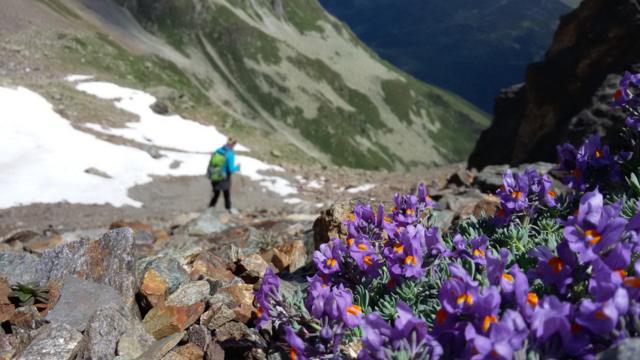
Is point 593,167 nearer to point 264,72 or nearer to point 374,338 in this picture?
point 374,338

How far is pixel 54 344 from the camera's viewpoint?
16.4ft

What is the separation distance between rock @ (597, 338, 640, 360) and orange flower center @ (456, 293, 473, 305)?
2.25ft

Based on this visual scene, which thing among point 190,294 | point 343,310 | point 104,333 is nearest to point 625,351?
point 343,310

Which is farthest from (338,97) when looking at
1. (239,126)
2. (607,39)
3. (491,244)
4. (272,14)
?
(491,244)

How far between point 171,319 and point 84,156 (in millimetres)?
24030

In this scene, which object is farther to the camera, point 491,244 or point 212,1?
point 212,1

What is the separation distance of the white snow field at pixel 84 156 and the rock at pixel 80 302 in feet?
57.0

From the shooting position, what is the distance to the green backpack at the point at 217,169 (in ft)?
67.7

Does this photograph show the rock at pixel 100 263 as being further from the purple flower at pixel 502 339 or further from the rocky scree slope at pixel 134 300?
the purple flower at pixel 502 339

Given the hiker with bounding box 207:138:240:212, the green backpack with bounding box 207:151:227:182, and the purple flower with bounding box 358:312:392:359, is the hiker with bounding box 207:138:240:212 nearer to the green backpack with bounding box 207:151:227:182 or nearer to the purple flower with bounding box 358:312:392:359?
the green backpack with bounding box 207:151:227:182

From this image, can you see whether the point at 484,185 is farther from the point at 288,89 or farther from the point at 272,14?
the point at 272,14

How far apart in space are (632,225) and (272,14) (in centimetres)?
20442

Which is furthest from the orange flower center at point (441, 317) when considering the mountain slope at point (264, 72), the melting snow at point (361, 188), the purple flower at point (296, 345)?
the mountain slope at point (264, 72)

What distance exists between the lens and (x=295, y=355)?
3.51 metres
